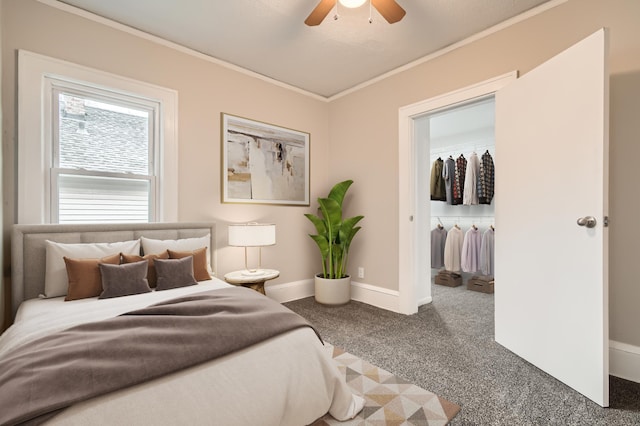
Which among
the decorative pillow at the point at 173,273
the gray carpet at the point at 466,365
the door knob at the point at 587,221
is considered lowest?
the gray carpet at the point at 466,365

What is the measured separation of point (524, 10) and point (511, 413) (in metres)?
2.80

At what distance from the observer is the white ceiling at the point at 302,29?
229cm

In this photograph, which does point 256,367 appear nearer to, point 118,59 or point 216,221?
point 216,221

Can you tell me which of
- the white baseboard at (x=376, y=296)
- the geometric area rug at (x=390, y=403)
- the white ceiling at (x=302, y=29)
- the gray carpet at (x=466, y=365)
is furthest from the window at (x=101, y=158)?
the white baseboard at (x=376, y=296)

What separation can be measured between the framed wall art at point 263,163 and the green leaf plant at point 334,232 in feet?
1.45

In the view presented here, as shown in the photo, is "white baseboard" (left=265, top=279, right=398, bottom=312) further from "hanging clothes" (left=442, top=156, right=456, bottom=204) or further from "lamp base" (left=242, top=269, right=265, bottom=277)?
"hanging clothes" (left=442, top=156, right=456, bottom=204)

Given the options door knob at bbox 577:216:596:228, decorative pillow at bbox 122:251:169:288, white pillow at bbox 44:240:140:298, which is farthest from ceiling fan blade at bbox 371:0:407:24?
white pillow at bbox 44:240:140:298

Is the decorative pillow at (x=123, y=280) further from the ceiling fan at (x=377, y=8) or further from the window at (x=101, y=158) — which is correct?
the ceiling fan at (x=377, y=8)

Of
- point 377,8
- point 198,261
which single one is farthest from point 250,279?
point 377,8

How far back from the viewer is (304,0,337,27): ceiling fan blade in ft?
6.29

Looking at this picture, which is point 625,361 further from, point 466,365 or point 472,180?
point 472,180

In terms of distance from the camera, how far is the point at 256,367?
1249 mm

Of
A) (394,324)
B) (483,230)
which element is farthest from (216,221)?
(483,230)

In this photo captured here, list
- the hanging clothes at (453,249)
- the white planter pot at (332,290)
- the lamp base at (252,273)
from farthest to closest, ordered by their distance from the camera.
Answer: the hanging clothes at (453,249), the white planter pot at (332,290), the lamp base at (252,273)
